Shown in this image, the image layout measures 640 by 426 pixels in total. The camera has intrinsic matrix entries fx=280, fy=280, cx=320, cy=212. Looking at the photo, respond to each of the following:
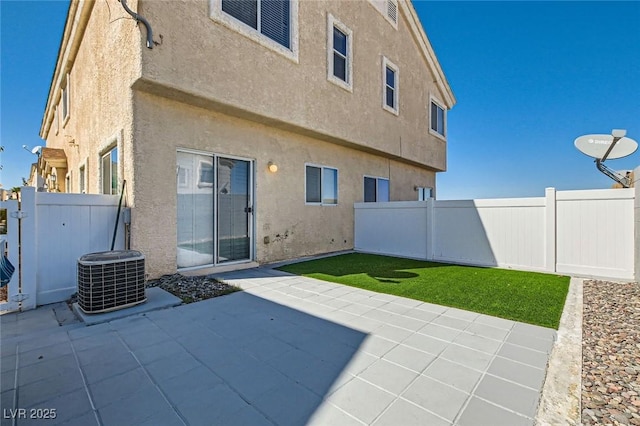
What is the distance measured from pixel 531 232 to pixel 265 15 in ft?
26.0

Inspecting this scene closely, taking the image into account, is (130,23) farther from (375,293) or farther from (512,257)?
(512,257)

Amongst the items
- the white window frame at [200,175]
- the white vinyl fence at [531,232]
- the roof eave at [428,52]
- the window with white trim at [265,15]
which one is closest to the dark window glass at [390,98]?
the roof eave at [428,52]

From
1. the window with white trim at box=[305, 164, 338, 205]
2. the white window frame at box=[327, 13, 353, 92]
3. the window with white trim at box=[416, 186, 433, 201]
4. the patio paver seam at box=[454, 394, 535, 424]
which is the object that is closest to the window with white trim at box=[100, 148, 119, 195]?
the window with white trim at box=[305, 164, 338, 205]

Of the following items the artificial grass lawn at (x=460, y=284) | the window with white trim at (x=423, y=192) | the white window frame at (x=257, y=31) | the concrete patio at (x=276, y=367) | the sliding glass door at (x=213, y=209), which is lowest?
the artificial grass lawn at (x=460, y=284)

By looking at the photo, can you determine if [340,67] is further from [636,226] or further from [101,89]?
[636,226]

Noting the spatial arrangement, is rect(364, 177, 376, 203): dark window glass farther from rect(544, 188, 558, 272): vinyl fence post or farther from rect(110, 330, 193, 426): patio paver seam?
rect(110, 330, 193, 426): patio paver seam

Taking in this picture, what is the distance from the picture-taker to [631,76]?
11047 millimetres

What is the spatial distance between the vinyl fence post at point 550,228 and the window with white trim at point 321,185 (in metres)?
5.43

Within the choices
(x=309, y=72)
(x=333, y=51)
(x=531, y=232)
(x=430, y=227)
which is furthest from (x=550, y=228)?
(x=333, y=51)

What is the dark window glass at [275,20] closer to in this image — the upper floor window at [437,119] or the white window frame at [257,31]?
the white window frame at [257,31]

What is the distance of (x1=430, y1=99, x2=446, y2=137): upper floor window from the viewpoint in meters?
14.1

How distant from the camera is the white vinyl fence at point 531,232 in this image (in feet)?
18.0

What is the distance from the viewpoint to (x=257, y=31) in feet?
20.7

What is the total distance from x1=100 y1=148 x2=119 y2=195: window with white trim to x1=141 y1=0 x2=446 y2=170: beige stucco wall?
243 cm
